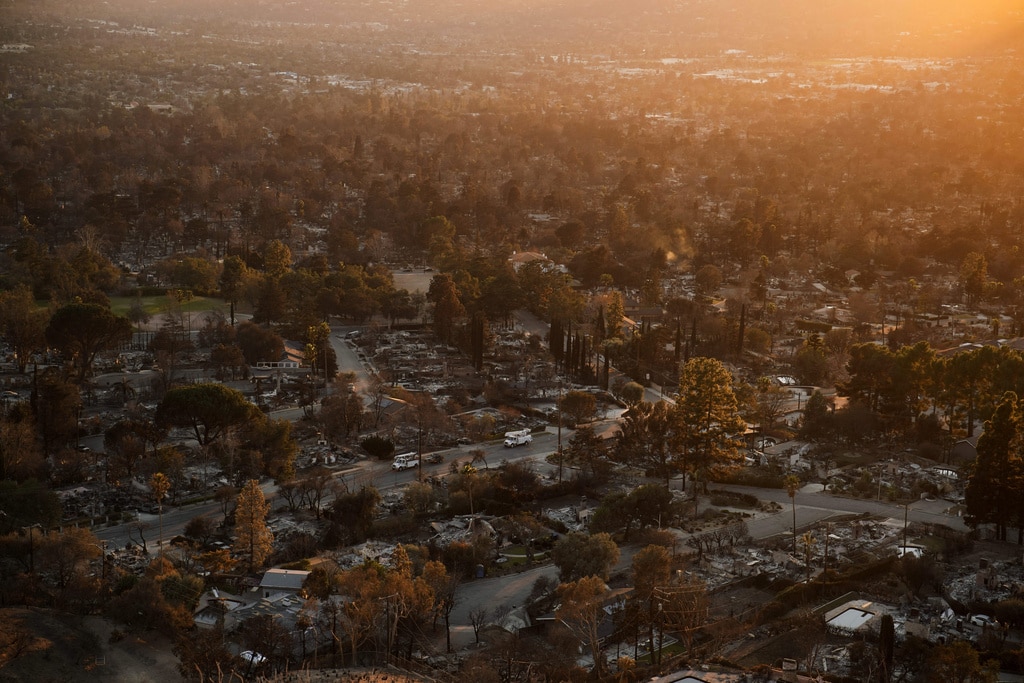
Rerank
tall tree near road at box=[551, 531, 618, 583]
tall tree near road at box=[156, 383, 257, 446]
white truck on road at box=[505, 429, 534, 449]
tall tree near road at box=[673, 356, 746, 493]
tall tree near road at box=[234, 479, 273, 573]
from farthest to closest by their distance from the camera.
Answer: white truck on road at box=[505, 429, 534, 449]
tall tree near road at box=[156, 383, 257, 446]
tall tree near road at box=[673, 356, 746, 493]
tall tree near road at box=[234, 479, 273, 573]
tall tree near road at box=[551, 531, 618, 583]

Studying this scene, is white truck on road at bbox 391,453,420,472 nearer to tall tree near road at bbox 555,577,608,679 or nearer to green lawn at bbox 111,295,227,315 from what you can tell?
tall tree near road at bbox 555,577,608,679

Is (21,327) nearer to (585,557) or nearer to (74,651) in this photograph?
(74,651)

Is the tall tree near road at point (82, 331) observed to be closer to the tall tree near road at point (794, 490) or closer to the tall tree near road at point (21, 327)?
the tall tree near road at point (21, 327)

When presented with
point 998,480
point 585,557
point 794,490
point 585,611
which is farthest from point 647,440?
point 585,611

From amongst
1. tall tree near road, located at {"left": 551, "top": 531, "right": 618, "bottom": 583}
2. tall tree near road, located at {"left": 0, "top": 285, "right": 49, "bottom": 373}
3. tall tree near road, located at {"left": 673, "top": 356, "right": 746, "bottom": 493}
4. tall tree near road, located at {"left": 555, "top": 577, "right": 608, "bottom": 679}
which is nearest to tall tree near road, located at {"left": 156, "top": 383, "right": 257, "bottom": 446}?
tall tree near road, located at {"left": 0, "top": 285, "right": 49, "bottom": 373}

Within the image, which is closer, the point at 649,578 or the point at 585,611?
the point at 585,611

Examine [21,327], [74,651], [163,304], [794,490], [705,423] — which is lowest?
[163,304]

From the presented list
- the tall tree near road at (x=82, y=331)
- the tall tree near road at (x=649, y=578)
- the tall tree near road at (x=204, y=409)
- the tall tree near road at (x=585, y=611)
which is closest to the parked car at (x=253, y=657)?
the tall tree near road at (x=585, y=611)
